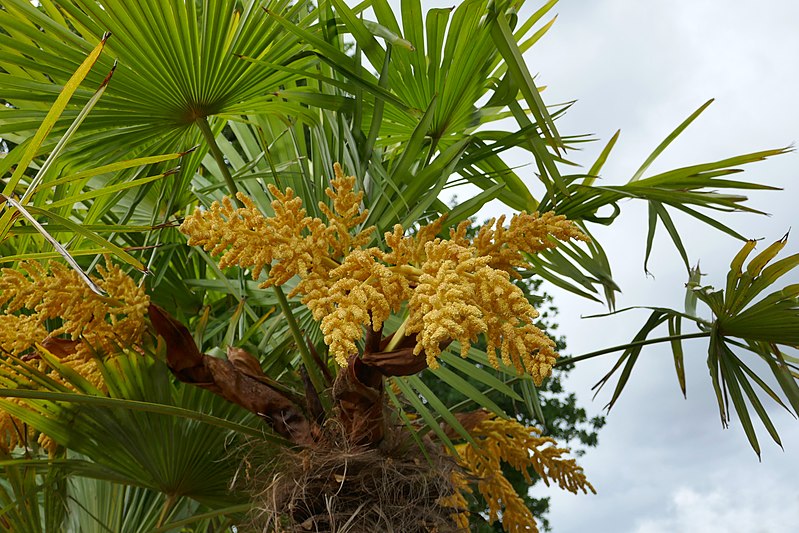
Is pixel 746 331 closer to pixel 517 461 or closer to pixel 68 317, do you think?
pixel 517 461

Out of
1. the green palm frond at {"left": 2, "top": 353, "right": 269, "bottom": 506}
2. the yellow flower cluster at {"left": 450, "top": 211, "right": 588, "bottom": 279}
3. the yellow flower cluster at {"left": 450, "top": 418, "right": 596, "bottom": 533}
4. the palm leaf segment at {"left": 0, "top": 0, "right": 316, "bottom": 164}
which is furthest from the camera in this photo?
the yellow flower cluster at {"left": 450, "top": 418, "right": 596, "bottom": 533}

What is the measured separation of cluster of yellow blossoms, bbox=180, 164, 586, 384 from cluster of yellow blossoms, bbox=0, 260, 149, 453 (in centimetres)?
39

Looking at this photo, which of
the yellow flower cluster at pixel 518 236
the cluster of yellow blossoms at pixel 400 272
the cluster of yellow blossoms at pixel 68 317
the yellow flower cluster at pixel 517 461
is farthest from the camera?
the yellow flower cluster at pixel 517 461

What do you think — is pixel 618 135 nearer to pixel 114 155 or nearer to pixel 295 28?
pixel 295 28

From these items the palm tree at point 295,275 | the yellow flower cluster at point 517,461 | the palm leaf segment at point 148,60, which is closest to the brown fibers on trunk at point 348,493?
the palm tree at point 295,275

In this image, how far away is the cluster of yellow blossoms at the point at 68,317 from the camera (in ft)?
4.26

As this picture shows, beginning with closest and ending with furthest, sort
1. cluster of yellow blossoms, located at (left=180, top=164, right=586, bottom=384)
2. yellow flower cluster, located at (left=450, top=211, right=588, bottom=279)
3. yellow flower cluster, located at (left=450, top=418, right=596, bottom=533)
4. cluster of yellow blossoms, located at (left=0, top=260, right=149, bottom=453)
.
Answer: cluster of yellow blossoms, located at (left=180, top=164, right=586, bottom=384) < yellow flower cluster, located at (left=450, top=211, right=588, bottom=279) < cluster of yellow blossoms, located at (left=0, top=260, right=149, bottom=453) < yellow flower cluster, located at (left=450, top=418, right=596, bottom=533)

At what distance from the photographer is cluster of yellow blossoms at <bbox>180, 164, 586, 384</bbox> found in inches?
34.6

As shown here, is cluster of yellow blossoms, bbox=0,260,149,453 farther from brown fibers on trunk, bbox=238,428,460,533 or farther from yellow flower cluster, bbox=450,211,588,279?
yellow flower cluster, bbox=450,211,588,279

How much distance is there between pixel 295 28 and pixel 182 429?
834 mm

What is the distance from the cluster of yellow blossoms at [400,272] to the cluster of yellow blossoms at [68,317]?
15.3 inches

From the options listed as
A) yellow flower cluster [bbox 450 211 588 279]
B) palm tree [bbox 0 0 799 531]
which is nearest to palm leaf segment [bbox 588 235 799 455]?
palm tree [bbox 0 0 799 531]

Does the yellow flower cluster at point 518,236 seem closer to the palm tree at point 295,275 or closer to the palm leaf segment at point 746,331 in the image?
the palm tree at point 295,275

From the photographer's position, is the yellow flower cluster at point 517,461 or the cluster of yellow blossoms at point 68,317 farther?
the yellow flower cluster at point 517,461
